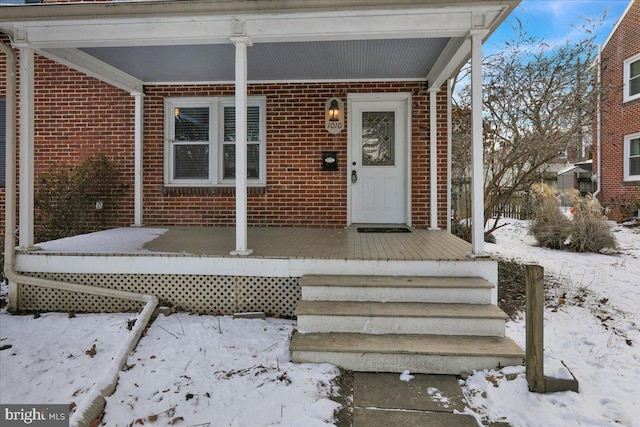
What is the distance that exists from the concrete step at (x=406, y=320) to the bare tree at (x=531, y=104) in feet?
14.5

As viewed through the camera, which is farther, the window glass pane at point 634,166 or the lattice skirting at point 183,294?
the window glass pane at point 634,166

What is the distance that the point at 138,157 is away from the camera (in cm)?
638

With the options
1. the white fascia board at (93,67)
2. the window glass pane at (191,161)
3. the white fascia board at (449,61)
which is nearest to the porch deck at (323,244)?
the window glass pane at (191,161)

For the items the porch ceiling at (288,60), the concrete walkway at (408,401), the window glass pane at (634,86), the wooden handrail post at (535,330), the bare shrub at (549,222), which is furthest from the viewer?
the window glass pane at (634,86)

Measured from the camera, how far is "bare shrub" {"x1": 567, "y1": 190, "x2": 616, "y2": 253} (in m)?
7.51

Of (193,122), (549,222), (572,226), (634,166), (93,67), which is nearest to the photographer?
(93,67)

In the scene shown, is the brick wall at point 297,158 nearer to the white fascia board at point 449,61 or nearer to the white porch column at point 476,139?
the white fascia board at point 449,61

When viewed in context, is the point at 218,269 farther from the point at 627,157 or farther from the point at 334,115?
the point at 627,157

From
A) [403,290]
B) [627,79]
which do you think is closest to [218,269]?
[403,290]

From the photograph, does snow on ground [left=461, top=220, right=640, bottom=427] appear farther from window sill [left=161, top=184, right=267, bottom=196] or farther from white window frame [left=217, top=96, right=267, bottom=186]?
white window frame [left=217, top=96, right=267, bottom=186]

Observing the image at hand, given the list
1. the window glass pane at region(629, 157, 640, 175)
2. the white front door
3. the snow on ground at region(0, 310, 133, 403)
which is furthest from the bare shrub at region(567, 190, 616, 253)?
the snow on ground at region(0, 310, 133, 403)

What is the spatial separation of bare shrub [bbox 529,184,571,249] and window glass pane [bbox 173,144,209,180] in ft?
22.6

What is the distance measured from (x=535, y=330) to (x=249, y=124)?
516 cm

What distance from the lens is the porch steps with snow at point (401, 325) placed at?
290 cm
